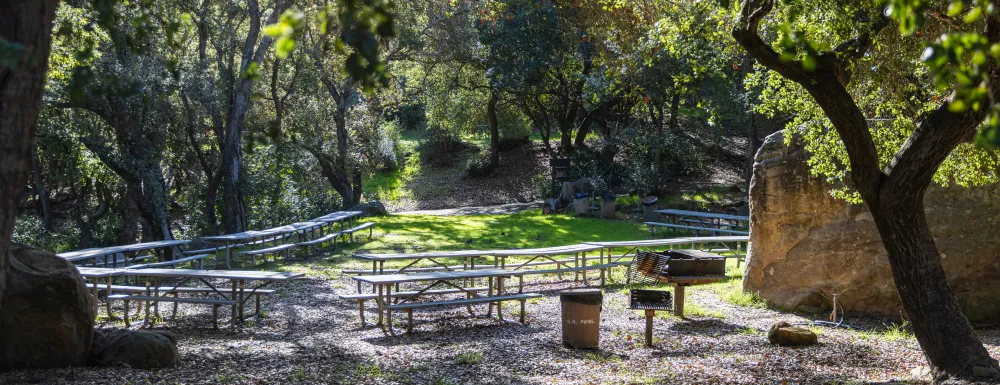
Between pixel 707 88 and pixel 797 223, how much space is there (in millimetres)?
15252

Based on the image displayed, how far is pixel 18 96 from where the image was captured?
3.05m

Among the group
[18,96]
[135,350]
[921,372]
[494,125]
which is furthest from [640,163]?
[18,96]

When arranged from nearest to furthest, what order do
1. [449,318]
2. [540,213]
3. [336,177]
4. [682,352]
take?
[682,352] → [449,318] → [540,213] → [336,177]

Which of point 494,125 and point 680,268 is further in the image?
point 494,125

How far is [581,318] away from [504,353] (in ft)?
2.63

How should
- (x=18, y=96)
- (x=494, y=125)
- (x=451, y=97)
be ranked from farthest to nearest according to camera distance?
1. (x=494, y=125)
2. (x=451, y=97)
3. (x=18, y=96)

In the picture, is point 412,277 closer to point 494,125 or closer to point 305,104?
point 305,104

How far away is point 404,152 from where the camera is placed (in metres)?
39.4

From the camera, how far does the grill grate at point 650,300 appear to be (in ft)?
25.7

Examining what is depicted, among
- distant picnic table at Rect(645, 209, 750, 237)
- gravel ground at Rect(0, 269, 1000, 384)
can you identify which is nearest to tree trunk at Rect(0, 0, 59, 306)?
gravel ground at Rect(0, 269, 1000, 384)

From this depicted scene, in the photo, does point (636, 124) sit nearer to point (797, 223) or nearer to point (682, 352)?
point (797, 223)

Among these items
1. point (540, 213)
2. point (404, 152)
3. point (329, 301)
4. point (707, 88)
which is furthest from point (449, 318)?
point (404, 152)

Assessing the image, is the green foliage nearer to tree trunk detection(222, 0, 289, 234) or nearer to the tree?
the tree

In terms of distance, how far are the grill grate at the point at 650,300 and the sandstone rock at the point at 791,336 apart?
41.4 inches
